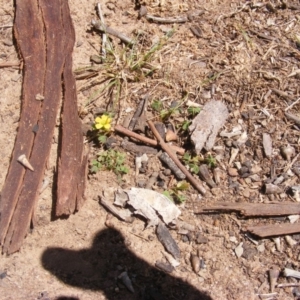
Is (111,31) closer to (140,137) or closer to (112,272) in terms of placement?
(140,137)

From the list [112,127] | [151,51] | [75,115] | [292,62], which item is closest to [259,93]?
[292,62]

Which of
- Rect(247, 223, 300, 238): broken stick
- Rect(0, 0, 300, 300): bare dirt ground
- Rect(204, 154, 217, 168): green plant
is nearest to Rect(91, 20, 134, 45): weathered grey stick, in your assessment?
Rect(0, 0, 300, 300): bare dirt ground

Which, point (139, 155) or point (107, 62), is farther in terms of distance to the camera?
point (107, 62)

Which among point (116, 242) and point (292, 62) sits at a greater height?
point (292, 62)

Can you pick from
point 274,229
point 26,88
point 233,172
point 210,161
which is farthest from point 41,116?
point 274,229

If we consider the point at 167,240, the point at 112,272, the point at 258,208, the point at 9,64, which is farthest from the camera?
the point at 9,64

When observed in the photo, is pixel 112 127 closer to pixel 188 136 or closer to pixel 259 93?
pixel 188 136
